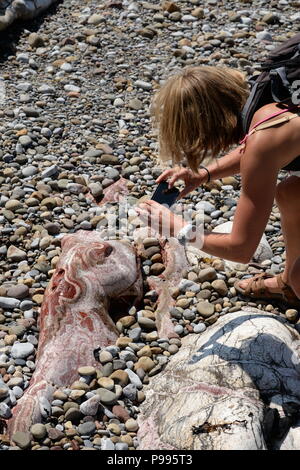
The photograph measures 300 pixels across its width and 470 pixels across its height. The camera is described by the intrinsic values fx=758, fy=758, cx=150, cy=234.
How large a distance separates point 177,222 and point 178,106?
0.58 m

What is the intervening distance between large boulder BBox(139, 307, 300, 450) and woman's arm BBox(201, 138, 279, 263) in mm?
616

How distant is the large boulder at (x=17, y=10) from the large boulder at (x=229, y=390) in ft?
15.7

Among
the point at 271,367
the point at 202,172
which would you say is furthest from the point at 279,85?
the point at 271,367

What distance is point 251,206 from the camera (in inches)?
134

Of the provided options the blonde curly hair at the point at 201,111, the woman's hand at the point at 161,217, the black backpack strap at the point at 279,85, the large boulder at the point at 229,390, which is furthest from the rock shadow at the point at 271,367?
the black backpack strap at the point at 279,85

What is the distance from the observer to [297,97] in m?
3.35

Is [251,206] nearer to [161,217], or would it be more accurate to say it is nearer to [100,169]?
[161,217]

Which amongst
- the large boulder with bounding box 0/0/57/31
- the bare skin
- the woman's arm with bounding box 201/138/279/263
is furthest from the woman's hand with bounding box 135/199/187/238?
the large boulder with bounding box 0/0/57/31

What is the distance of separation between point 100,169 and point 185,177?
2064 mm

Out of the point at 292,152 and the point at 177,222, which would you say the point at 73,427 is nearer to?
the point at 177,222

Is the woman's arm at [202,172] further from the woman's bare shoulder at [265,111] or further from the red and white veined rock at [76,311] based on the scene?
the red and white veined rock at [76,311]

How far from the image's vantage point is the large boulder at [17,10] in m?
7.80

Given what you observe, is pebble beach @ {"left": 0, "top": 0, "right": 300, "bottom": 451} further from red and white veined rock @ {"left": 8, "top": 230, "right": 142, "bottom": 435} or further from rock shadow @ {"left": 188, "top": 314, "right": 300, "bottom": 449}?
rock shadow @ {"left": 188, "top": 314, "right": 300, "bottom": 449}
